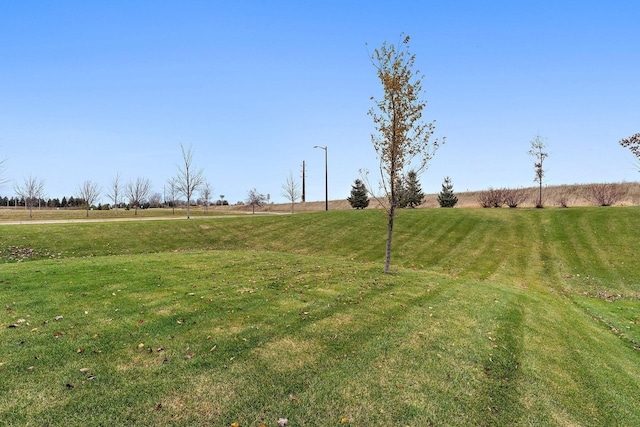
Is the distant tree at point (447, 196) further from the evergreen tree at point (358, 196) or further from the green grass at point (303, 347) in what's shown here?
the green grass at point (303, 347)

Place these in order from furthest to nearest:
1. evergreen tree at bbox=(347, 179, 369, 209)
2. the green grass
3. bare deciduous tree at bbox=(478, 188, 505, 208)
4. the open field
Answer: evergreen tree at bbox=(347, 179, 369, 209) → the open field → bare deciduous tree at bbox=(478, 188, 505, 208) → the green grass

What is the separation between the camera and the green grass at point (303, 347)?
402cm

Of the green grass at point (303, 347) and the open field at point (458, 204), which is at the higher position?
the open field at point (458, 204)

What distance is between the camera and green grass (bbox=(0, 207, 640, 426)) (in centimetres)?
402

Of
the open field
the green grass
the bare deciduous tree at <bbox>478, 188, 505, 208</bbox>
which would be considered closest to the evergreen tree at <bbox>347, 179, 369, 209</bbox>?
the open field

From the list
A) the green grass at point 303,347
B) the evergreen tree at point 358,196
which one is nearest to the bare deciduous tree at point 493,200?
the evergreen tree at point 358,196

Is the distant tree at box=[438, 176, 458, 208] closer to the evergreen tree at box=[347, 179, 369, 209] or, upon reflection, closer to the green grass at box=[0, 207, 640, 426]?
the evergreen tree at box=[347, 179, 369, 209]

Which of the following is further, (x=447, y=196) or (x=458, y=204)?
(x=458, y=204)

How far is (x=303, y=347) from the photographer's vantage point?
555cm

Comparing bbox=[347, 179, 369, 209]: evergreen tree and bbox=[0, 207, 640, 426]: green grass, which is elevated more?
bbox=[347, 179, 369, 209]: evergreen tree

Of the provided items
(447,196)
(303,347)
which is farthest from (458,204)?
(303,347)

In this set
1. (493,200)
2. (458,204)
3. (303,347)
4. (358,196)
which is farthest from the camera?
(458,204)

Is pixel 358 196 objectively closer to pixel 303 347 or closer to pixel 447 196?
pixel 447 196

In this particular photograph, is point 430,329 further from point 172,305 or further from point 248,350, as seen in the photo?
point 172,305
